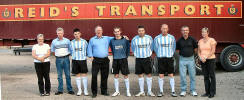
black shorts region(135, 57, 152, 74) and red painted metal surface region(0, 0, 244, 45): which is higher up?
red painted metal surface region(0, 0, 244, 45)

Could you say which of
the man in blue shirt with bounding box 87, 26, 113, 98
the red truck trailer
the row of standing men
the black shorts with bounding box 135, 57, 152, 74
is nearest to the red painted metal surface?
the red truck trailer

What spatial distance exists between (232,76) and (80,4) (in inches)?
247

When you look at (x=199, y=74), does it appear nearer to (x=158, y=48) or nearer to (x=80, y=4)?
→ (x=158, y=48)

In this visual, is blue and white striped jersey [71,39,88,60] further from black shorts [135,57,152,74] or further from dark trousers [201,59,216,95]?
dark trousers [201,59,216,95]

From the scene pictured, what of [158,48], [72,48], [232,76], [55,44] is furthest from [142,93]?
[232,76]

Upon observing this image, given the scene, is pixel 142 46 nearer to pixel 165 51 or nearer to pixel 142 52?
pixel 142 52

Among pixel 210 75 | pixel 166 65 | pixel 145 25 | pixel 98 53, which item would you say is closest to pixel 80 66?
pixel 98 53

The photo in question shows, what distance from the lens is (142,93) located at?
6.63 m

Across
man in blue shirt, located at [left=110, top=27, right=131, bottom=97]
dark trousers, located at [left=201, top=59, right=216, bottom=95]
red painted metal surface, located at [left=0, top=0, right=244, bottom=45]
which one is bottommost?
dark trousers, located at [left=201, top=59, right=216, bottom=95]

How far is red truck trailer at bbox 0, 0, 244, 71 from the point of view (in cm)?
999

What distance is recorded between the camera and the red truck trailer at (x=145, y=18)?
9.99m

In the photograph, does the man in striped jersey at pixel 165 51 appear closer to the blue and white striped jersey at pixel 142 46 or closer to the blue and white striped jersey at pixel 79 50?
the blue and white striped jersey at pixel 142 46

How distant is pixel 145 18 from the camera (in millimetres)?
10094

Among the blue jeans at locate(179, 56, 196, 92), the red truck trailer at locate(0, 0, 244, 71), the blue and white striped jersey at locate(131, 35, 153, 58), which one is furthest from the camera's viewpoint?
the red truck trailer at locate(0, 0, 244, 71)
